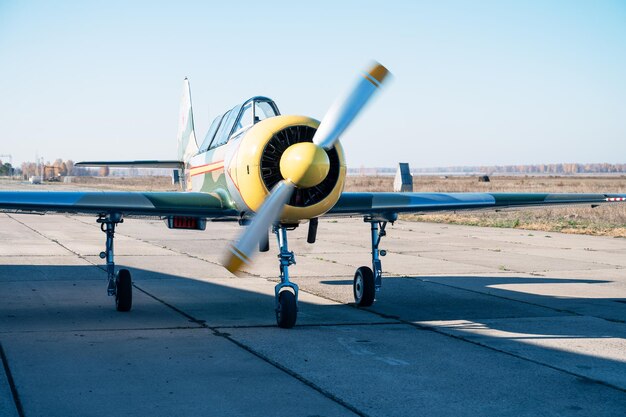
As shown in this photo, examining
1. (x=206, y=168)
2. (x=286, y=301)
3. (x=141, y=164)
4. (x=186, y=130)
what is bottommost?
(x=286, y=301)

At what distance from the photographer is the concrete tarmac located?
5.75 metres

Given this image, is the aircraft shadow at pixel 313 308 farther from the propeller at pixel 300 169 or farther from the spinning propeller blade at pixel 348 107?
the spinning propeller blade at pixel 348 107

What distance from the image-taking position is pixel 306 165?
7766 millimetres

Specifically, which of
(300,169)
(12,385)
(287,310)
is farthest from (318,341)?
(12,385)

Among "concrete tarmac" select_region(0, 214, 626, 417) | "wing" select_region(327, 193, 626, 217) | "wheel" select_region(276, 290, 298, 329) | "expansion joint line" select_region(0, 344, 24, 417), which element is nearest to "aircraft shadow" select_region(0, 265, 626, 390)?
"concrete tarmac" select_region(0, 214, 626, 417)

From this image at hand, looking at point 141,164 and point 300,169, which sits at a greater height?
→ point 141,164

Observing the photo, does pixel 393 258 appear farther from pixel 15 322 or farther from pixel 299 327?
pixel 15 322

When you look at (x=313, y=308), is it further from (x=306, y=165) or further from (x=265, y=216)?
(x=306, y=165)

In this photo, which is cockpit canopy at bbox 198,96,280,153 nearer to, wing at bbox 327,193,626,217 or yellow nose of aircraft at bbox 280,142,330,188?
wing at bbox 327,193,626,217

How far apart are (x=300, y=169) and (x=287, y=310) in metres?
1.77

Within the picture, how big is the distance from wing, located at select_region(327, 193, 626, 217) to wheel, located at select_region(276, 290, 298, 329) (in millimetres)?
1571

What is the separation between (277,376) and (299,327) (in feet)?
7.63

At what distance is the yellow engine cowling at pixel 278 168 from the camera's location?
827 centimetres

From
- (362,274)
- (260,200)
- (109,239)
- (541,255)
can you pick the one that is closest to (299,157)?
(260,200)
